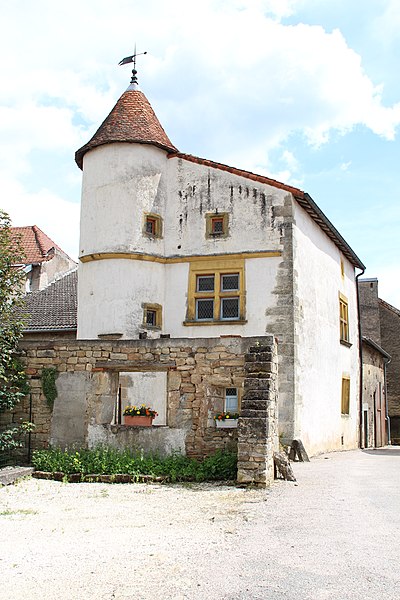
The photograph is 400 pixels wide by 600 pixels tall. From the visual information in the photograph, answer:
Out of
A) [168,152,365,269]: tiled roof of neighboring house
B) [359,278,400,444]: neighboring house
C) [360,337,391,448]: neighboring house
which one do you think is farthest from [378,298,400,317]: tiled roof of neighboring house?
[168,152,365,269]: tiled roof of neighboring house

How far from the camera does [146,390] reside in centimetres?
1656

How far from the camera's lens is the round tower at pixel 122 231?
56.9ft

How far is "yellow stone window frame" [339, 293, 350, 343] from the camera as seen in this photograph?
22.5m

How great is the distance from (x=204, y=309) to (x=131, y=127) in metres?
5.58

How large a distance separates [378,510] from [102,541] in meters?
3.88

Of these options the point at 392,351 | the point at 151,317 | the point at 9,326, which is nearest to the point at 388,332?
the point at 392,351

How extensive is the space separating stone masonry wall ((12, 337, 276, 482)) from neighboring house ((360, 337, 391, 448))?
1446 centimetres

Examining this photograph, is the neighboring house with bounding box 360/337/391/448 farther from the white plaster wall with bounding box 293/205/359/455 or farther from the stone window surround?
the stone window surround

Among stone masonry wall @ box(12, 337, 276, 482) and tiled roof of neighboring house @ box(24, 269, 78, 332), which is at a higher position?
tiled roof of neighboring house @ box(24, 269, 78, 332)

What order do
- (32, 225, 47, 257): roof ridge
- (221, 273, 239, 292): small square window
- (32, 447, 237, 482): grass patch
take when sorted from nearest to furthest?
1. (32, 447, 237, 482): grass patch
2. (221, 273, 239, 292): small square window
3. (32, 225, 47, 257): roof ridge

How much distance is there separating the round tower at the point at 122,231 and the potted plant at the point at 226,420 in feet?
19.5

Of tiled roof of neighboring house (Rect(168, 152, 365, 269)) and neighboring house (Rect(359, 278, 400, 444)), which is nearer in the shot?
tiled roof of neighboring house (Rect(168, 152, 365, 269))

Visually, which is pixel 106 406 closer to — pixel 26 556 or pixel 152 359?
pixel 152 359

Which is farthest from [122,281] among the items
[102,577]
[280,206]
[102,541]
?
[102,577]
